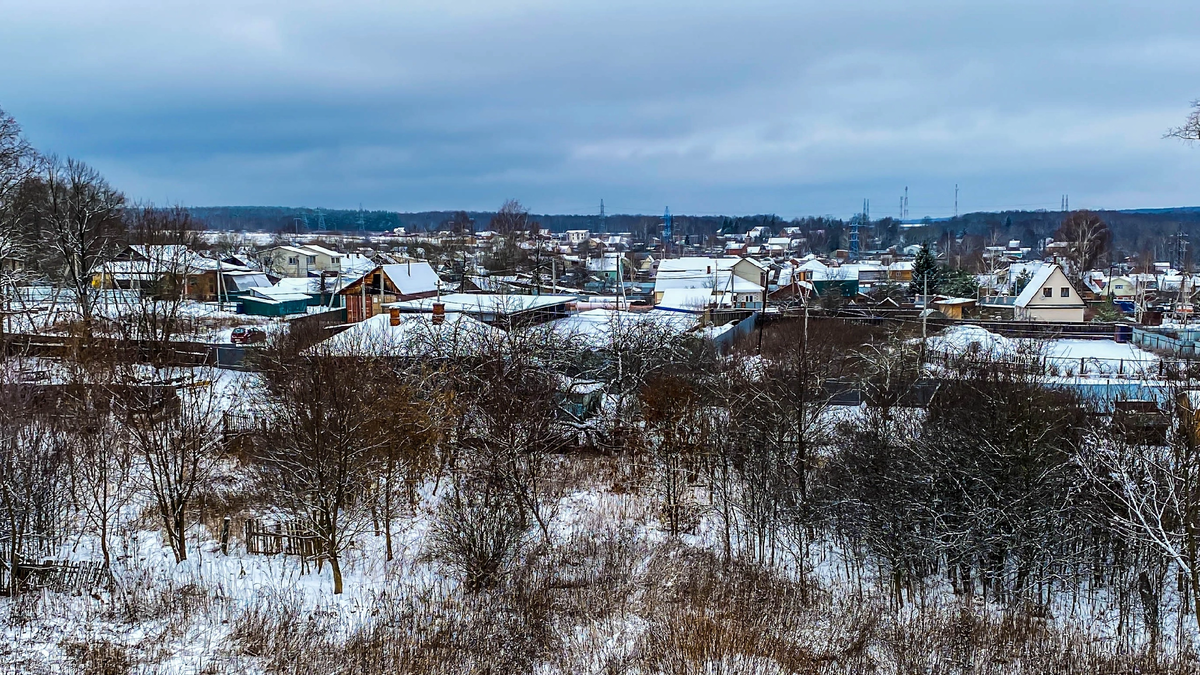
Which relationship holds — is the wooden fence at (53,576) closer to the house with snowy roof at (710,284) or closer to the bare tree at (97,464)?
the bare tree at (97,464)

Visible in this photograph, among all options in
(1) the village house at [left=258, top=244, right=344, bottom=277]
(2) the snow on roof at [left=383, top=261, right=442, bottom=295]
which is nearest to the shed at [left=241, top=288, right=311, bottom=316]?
(2) the snow on roof at [left=383, top=261, right=442, bottom=295]

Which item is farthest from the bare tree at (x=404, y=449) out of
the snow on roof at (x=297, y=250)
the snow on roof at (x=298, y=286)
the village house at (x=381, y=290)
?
the snow on roof at (x=297, y=250)

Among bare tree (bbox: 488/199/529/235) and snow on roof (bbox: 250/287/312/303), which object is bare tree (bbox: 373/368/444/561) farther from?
bare tree (bbox: 488/199/529/235)

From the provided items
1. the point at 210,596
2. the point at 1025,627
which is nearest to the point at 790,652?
the point at 1025,627

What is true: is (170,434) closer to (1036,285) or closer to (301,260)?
(1036,285)

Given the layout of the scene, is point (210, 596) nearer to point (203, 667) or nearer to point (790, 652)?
point (203, 667)

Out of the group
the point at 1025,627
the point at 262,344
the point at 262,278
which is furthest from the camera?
the point at 262,278

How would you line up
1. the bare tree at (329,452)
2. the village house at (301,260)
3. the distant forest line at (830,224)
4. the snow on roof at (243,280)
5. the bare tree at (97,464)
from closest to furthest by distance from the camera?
the bare tree at (329,452), the bare tree at (97,464), the snow on roof at (243,280), the village house at (301,260), the distant forest line at (830,224)
